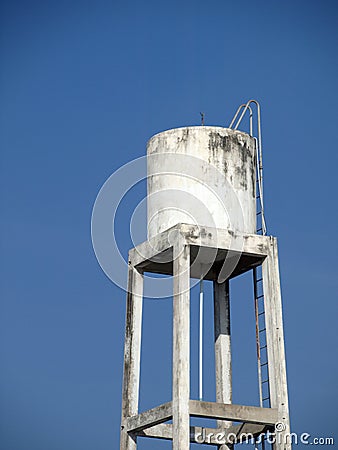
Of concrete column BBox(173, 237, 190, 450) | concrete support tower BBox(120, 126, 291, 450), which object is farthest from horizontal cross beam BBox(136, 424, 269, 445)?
concrete column BBox(173, 237, 190, 450)

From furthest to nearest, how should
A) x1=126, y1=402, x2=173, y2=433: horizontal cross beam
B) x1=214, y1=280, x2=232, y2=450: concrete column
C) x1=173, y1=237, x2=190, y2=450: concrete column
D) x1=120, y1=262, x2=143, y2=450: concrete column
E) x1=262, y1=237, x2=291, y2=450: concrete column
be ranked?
x1=214, y1=280, x2=232, y2=450: concrete column
x1=120, y1=262, x2=143, y2=450: concrete column
x1=262, y1=237, x2=291, y2=450: concrete column
x1=126, y1=402, x2=173, y2=433: horizontal cross beam
x1=173, y1=237, x2=190, y2=450: concrete column

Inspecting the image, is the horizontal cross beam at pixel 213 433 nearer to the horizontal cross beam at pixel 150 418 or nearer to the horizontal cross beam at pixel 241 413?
the horizontal cross beam at pixel 150 418

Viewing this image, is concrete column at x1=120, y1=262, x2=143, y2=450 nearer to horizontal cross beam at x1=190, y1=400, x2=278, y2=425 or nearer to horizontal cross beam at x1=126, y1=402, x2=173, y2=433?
horizontal cross beam at x1=126, y1=402, x2=173, y2=433

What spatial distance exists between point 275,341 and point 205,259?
2.52m

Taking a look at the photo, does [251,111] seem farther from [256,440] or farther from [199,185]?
[256,440]

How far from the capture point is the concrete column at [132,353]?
22281mm

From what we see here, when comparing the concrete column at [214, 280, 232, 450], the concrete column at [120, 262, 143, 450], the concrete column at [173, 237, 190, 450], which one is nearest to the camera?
the concrete column at [173, 237, 190, 450]

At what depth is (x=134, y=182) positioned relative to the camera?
2356 centimetres

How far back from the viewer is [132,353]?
74.4 feet

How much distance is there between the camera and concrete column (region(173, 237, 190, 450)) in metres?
20.3

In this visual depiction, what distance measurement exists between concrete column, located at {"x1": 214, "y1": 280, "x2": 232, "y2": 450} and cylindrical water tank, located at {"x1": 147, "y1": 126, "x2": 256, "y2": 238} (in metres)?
2.11

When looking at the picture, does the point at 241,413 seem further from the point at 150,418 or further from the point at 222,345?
the point at 222,345

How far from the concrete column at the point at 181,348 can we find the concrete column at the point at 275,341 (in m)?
1.81

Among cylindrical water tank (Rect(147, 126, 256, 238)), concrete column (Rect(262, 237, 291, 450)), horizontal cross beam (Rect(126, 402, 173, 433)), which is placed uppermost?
cylindrical water tank (Rect(147, 126, 256, 238))
